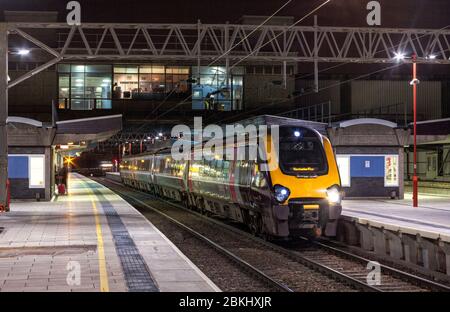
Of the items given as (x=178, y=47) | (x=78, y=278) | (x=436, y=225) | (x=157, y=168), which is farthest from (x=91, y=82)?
(x=78, y=278)

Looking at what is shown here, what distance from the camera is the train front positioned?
48.5ft

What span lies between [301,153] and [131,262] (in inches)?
209

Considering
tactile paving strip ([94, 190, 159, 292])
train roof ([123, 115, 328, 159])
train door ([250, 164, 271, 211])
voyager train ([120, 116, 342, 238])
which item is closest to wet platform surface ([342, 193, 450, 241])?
voyager train ([120, 116, 342, 238])

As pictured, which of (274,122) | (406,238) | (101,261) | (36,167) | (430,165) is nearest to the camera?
(101,261)

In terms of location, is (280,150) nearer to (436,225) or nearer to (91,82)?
(436,225)

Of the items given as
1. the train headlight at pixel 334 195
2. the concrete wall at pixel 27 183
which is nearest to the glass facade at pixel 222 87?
the concrete wall at pixel 27 183

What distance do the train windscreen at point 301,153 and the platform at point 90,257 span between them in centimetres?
337

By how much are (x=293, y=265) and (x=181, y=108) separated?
45259 mm

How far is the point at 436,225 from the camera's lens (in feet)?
57.3

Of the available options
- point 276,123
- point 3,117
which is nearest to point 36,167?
point 3,117

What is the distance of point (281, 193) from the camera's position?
48.4ft

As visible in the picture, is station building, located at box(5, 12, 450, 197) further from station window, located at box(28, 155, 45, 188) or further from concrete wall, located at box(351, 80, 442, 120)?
station window, located at box(28, 155, 45, 188)

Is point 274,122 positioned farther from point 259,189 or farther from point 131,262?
point 131,262
